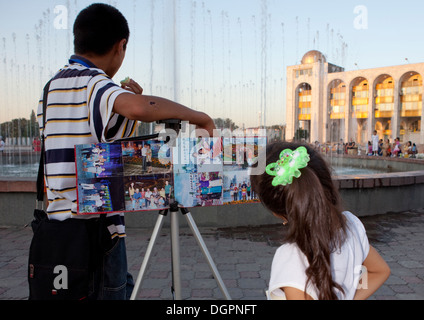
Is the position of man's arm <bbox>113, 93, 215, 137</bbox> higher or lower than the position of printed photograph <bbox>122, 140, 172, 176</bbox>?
higher

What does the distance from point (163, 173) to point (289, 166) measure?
1.98 feet

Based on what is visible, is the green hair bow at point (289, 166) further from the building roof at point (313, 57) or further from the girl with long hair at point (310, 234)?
the building roof at point (313, 57)

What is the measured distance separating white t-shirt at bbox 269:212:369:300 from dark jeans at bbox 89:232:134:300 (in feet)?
2.41

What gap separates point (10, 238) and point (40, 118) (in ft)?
13.1

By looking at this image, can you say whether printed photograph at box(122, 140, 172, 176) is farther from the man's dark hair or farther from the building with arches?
the building with arches

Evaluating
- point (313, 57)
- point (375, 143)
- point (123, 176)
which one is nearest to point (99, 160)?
point (123, 176)

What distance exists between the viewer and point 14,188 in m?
5.25

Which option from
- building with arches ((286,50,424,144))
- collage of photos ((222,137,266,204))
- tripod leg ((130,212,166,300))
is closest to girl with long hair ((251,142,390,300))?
collage of photos ((222,137,266,204))

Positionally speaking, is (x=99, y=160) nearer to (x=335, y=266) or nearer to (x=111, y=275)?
(x=111, y=275)

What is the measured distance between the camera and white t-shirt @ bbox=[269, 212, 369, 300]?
1.27 meters

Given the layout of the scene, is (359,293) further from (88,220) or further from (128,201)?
(88,220)

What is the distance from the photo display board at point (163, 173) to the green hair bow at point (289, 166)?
36cm

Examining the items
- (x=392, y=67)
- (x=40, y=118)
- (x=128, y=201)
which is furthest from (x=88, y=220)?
(x=392, y=67)

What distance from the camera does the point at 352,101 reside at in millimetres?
58656
